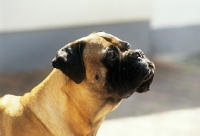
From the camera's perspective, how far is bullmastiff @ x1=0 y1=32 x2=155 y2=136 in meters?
1.96

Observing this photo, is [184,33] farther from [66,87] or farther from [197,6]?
[66,87]

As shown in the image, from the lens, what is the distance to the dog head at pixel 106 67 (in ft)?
6.37

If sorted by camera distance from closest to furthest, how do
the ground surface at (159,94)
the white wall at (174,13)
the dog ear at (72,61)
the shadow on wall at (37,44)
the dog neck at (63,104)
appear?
the dog ear at (72,61) → the dog neck at (63,104) → the ground surface at (159,94) → the shadow on wall at (37,44) → the white wall at (174,13)

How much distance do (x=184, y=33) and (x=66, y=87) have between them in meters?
4.29

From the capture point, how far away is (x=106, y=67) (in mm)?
1969

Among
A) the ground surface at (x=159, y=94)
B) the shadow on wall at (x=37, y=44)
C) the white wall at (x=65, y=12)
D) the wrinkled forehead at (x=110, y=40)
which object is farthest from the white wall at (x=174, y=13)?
the wrinkled forehead at (x=110, y=40)

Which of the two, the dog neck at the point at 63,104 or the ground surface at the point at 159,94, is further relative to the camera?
the ground surface at the point at 159,94

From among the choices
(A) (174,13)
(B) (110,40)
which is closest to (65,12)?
(A) (174,13)

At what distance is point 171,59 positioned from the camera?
18.6 feet

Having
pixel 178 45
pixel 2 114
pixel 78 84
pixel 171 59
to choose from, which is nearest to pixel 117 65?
pixel 78 84

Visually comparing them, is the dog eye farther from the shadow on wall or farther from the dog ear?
the shadow on wall

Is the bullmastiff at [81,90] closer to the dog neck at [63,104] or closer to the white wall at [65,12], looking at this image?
the dog neck at [63,104]

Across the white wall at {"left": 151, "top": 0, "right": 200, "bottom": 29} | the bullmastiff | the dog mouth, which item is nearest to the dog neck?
the bullmastiff

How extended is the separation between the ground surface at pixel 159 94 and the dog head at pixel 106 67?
1.54 metres
